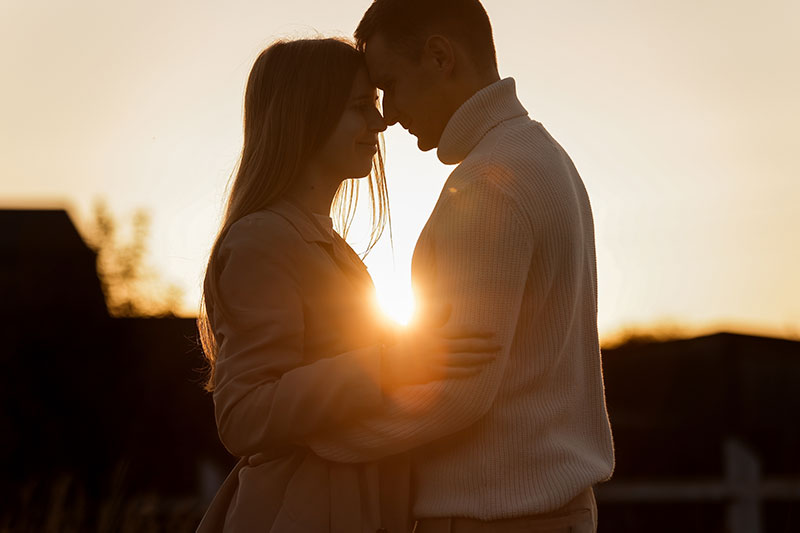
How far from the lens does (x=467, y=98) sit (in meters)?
3.37

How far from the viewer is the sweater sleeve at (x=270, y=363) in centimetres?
288

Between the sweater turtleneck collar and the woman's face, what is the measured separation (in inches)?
13.8

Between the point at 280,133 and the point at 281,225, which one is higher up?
the point at 280,133

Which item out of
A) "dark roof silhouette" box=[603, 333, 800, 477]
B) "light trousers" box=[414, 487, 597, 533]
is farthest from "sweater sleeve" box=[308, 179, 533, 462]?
"dark roof silhouette" box=[603, 333, 800, 477]

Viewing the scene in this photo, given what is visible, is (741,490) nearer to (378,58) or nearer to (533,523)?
(378,58)

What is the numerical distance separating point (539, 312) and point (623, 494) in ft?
25.7

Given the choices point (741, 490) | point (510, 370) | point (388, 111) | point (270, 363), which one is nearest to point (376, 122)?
point (388, 111)

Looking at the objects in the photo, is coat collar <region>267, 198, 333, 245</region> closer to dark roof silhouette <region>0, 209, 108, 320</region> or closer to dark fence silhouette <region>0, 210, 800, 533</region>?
dark fence silhouette <region>0, 210, 800, 533</region>

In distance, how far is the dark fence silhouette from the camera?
37.3 ft

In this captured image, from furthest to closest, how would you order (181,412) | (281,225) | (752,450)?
(181,412)
(752,450)
(281,225)

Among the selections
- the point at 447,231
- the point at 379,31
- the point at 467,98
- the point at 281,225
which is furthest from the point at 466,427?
the point at 379,31

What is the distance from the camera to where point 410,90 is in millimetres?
3465

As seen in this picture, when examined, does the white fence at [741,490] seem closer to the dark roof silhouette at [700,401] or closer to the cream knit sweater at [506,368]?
the dark roof silhouette at [700,401]

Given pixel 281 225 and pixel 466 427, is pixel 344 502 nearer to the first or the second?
pixel 466 427
